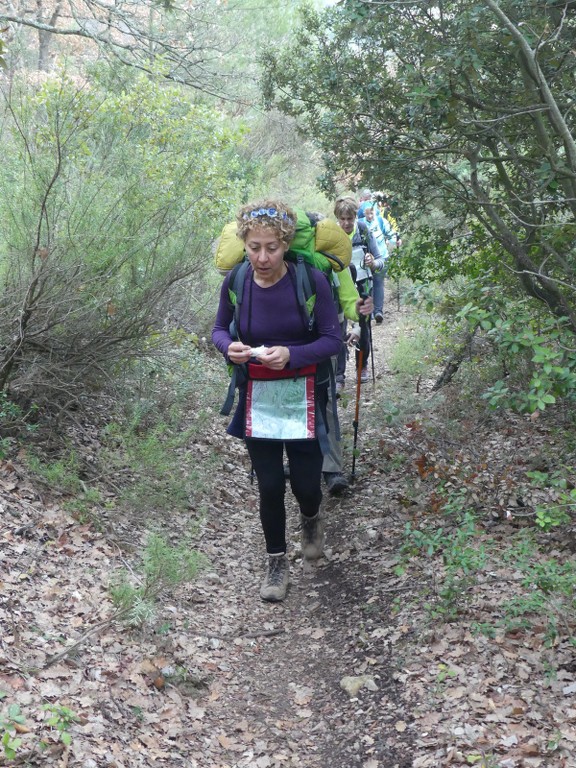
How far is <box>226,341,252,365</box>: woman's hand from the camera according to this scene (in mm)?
4477

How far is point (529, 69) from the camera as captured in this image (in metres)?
→ 4.70

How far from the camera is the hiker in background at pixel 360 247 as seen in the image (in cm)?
769

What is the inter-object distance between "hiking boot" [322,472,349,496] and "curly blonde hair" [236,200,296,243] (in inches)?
107

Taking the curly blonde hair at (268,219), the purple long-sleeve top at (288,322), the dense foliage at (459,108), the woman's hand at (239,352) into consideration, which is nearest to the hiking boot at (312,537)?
the purple long-sleeve top at (288,322)

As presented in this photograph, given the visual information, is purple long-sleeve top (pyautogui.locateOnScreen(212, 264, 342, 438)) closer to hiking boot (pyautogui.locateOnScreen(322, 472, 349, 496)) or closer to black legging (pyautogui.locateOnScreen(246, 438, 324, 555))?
black legging (pyautogui.locateOnScreen(246, 438, 324, 555))

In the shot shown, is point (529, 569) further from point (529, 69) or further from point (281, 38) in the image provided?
point (281, 38)

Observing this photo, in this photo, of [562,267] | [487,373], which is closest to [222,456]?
→ [487,373]

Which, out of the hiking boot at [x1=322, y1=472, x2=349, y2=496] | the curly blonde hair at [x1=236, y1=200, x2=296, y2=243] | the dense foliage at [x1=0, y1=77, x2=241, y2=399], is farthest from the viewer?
the hiking boot at [x1=322, y1=472, x2=349, y2=496]

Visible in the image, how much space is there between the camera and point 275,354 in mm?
4461

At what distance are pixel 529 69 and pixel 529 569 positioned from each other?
3069 millimetres

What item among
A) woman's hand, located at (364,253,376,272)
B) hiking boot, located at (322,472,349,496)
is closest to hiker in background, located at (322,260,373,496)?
hiking boot, located at (322,472,349,496)

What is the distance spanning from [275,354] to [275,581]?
1.70 metres

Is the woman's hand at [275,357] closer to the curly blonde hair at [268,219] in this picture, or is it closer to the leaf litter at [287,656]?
the curly blonde hair at [268,219]

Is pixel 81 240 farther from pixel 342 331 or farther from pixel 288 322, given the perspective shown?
pixel 342 331
